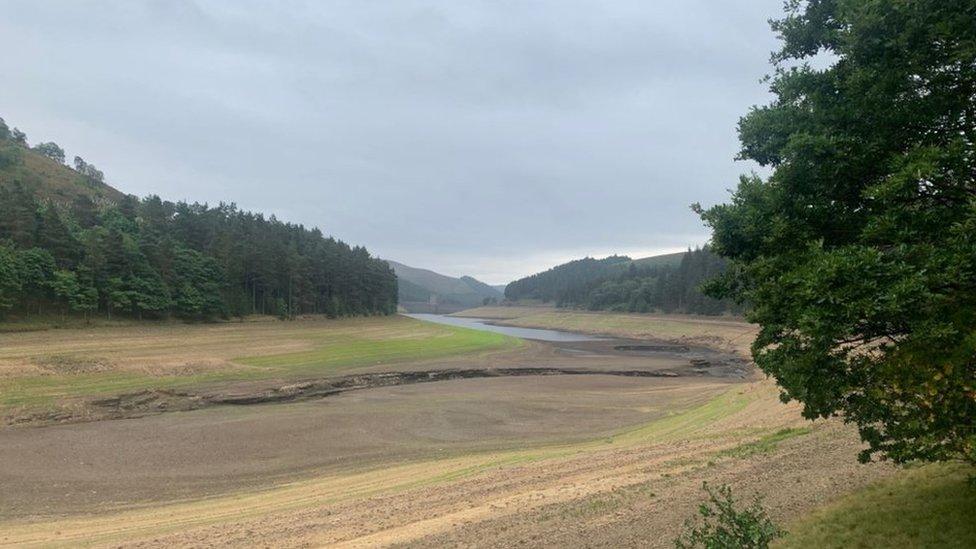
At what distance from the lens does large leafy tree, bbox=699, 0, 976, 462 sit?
20.9 feet

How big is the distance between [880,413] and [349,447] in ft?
68.9

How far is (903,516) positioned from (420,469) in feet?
48.3

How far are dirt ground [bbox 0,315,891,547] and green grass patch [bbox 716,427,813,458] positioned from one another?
0.11 meters

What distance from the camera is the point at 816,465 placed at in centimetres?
1380

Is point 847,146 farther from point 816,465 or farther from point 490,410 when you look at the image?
point 490,410

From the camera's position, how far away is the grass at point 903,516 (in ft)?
29.0

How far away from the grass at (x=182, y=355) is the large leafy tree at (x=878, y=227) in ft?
120

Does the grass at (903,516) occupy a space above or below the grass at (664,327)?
above

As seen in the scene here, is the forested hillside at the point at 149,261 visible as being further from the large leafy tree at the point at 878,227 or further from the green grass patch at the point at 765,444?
the large leafy tree at the point at 878,227

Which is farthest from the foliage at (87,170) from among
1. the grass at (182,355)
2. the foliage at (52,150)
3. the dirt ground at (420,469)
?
the dirt ground at (420,469)

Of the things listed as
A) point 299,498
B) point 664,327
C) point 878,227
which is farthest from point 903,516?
point 664,327

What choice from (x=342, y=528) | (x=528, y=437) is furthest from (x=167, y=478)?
(x=528, y=437)

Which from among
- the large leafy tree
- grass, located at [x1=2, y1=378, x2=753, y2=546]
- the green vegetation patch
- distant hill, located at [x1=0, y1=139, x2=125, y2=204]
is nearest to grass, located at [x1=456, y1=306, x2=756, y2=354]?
the green vegetation patch

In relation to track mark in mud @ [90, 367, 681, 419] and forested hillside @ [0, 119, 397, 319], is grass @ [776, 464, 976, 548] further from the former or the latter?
forested hillside @ [0, 119, 397, 319]
